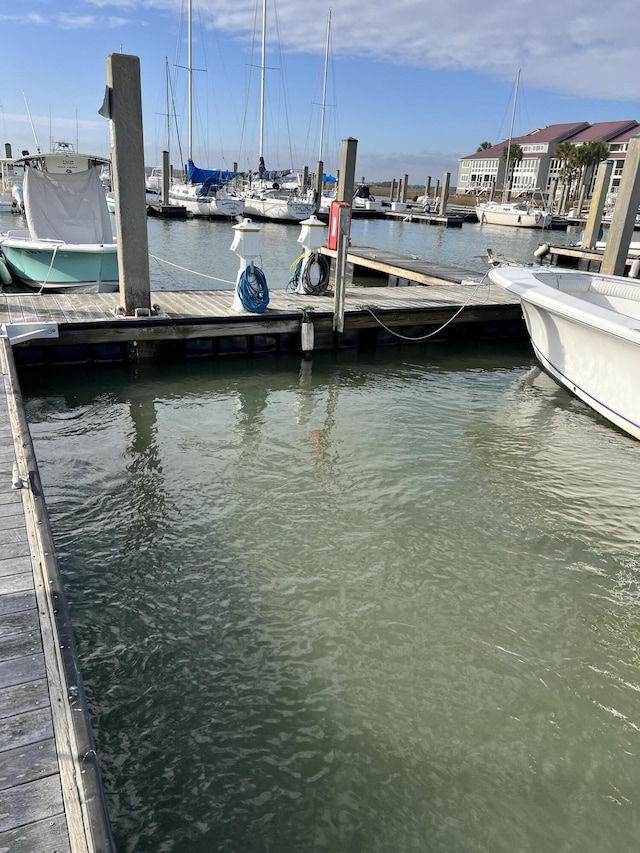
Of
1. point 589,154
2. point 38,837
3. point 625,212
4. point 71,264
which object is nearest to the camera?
point 38,837

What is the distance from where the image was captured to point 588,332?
781cm

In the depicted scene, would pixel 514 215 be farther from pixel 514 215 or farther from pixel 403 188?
pixel 403 188

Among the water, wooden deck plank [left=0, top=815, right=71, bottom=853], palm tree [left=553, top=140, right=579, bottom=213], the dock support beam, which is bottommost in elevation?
the water

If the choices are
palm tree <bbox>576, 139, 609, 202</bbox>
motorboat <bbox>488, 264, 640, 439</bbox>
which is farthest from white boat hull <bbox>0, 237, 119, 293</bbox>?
palm tree <bbox>576, 139, 609, 202</bbox>

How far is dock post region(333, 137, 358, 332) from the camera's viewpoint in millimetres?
9344

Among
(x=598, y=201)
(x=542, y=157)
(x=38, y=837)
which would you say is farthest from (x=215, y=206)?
(x=542, y=157)

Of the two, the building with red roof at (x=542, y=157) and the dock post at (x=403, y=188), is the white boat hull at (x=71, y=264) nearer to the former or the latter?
the dock post at (x=403, y=188)

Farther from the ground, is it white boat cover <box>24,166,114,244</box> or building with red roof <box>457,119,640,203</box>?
building with red roof <box>457,119,640,203</box>

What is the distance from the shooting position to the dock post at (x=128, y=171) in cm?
741

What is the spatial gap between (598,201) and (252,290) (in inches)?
560

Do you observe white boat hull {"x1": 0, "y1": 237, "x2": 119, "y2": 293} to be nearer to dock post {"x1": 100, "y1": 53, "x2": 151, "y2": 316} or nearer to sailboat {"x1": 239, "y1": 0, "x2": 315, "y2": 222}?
dock post {"x1": 100, "y1": 53, "x2": 151, "y2": 316}

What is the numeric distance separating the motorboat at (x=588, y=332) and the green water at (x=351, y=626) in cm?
62

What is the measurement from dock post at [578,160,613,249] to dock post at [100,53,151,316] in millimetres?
15335

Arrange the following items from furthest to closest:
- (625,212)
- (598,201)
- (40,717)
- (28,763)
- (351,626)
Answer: (598,201) → (625,212) → (351,626) → (40,717) → (28,763)
